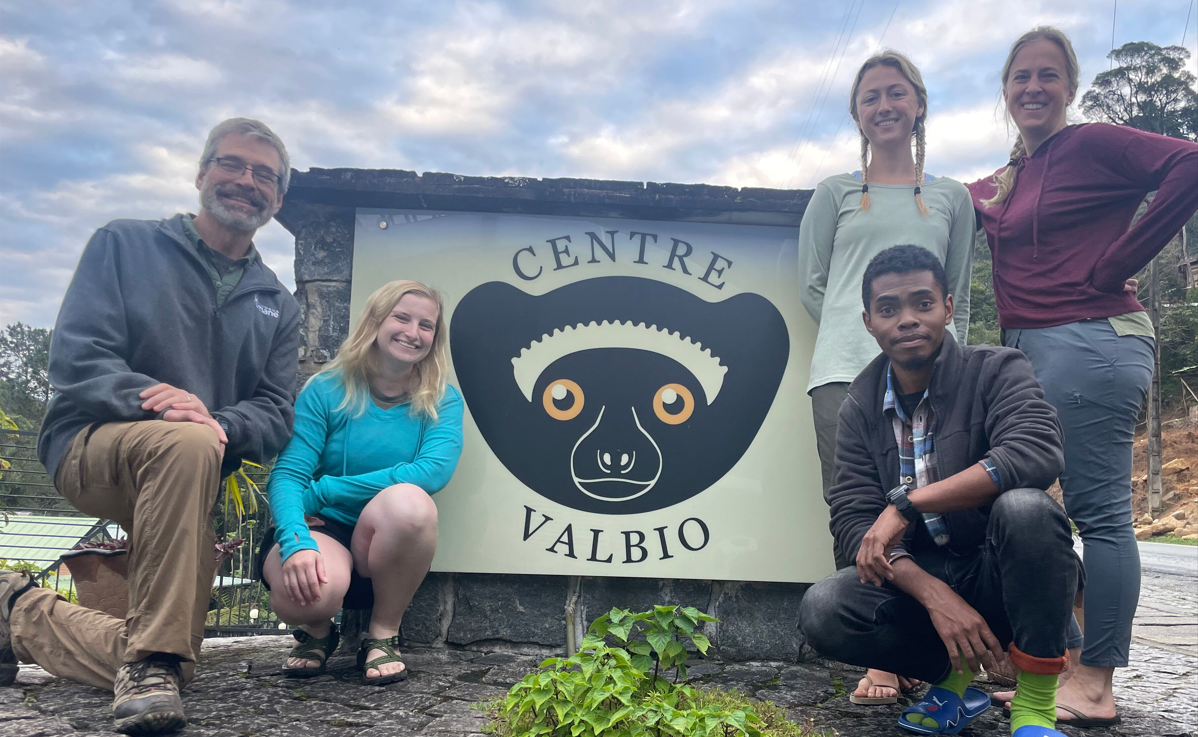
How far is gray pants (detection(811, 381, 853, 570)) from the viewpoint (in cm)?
270

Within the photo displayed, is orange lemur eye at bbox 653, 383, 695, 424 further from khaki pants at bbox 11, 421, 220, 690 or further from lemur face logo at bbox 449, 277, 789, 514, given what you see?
khaki pants at bbox 11, 421, 220, 690

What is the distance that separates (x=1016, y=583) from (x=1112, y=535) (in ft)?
2.41

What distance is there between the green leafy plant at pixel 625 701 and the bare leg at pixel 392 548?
591 millimetres

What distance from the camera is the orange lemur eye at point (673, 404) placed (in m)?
3.22

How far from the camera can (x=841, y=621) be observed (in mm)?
2086

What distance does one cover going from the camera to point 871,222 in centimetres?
274

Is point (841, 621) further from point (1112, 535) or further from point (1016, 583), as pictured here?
point (1112, 535)

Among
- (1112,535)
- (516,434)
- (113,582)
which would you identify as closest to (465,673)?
(516,434)

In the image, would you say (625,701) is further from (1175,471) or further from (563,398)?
(1175,471)

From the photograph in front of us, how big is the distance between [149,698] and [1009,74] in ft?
10.3

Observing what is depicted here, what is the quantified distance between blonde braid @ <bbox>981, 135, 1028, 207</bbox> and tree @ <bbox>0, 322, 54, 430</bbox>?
90.2 ft

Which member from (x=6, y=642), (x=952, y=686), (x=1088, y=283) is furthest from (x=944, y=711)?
(x=6, y=642)

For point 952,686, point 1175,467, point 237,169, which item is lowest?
point 1175,467

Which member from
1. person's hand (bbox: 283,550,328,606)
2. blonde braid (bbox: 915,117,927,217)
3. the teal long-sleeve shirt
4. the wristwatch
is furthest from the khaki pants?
blonde braid (bbox: 915,117,927,217)
